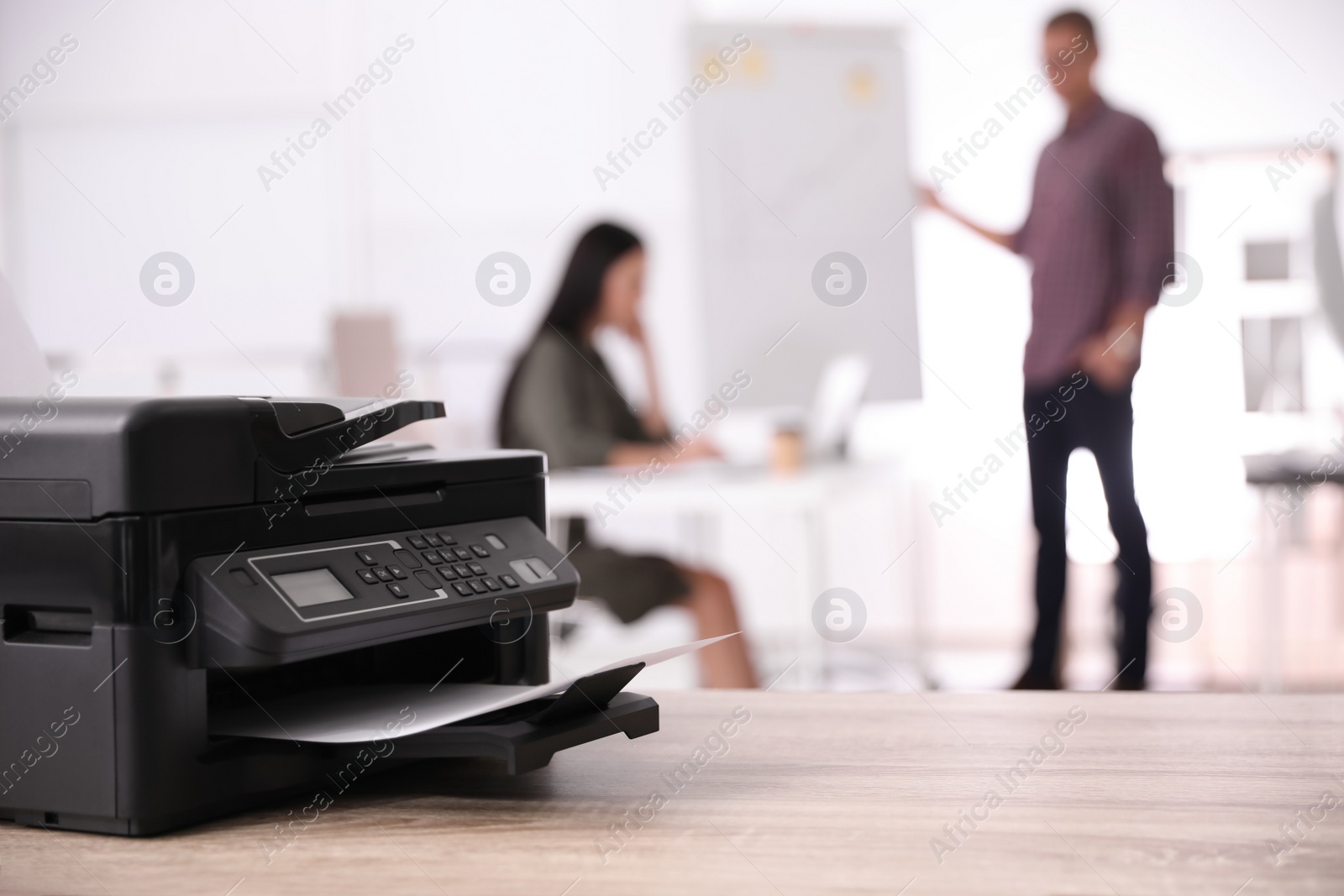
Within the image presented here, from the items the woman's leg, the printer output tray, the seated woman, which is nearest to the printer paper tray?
the printer output tray

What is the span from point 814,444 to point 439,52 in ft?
7.89

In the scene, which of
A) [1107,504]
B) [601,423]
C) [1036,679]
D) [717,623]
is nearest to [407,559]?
[717,623]

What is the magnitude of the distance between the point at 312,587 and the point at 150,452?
11 centimetres

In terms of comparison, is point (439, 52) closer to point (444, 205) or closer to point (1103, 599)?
point (444, 205)

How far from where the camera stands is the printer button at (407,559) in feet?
2.28

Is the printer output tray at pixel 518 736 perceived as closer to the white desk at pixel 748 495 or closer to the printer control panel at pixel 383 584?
the printer control panel at pixel 383 584

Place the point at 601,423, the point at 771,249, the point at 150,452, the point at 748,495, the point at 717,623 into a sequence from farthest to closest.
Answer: the point at 771,249 < the point at 601,423 < the point at 717,623 < the point at 748,495 < the point at 150,452

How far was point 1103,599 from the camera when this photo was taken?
404 cm

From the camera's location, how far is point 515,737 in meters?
0.64

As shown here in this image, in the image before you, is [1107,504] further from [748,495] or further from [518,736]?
[518,736]

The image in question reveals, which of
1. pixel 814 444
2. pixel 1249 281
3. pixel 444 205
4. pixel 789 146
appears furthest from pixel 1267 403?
pixel 444 205

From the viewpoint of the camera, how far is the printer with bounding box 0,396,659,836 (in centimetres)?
60

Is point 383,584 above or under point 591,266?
under

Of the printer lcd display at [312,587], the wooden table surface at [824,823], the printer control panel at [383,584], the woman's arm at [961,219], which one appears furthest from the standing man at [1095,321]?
the printer lcd display at [312,587]
